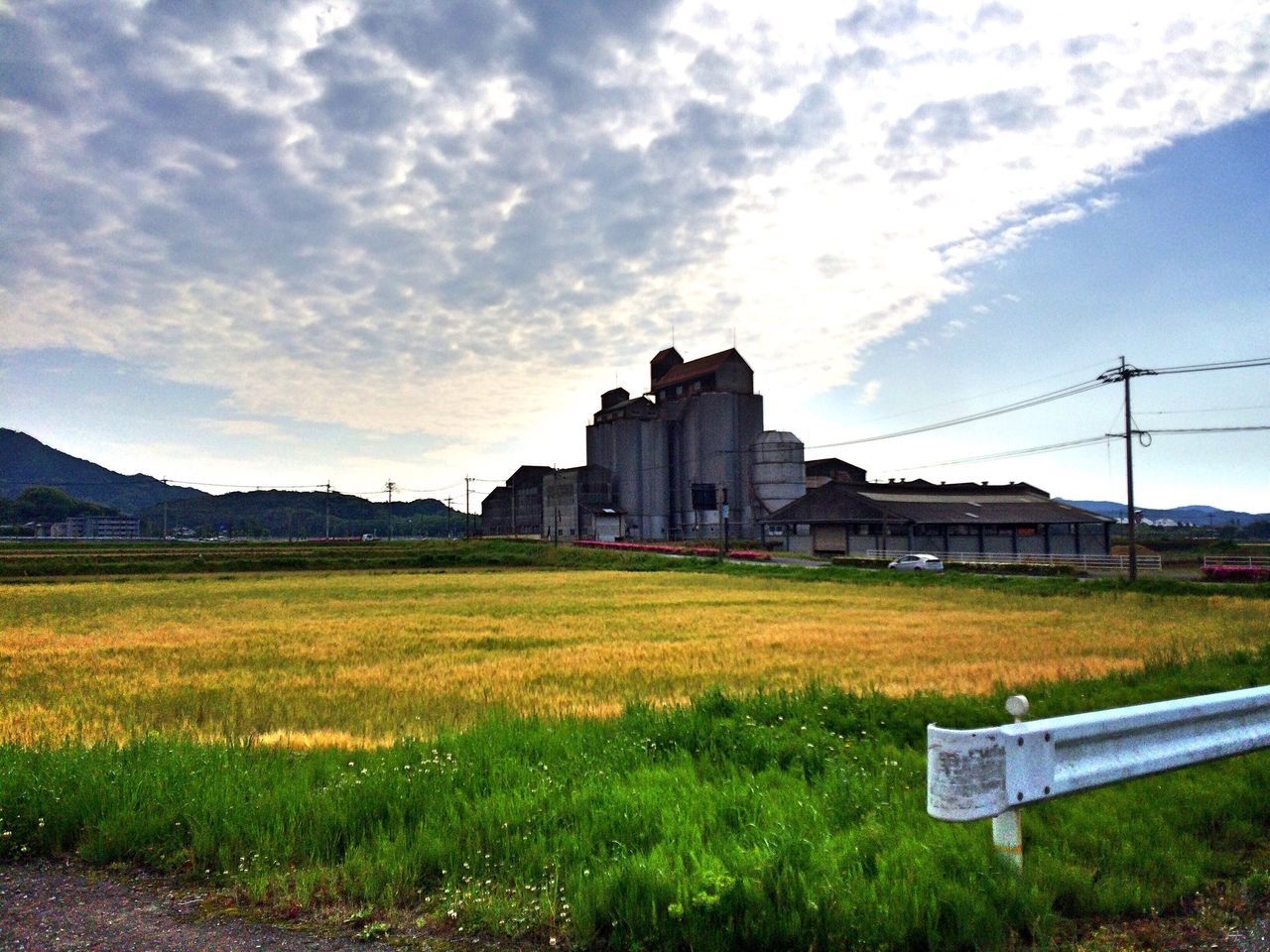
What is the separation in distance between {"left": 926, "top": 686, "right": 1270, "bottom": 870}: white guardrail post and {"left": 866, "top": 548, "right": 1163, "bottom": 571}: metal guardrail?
51526 mm

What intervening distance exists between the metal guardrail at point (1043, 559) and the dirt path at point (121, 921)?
54587mm

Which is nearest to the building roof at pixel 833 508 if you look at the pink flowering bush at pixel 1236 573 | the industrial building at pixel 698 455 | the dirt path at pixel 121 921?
the industrial building at pixel 698 455

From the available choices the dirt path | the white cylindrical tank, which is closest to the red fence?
the white cylindrical tank

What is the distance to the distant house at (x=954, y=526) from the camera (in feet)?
228

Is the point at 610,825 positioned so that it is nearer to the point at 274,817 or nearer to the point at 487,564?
the point at 274,817

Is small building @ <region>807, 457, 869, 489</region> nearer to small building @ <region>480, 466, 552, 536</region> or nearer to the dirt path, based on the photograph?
small building @ <region>480, 466, 552, 536</region>

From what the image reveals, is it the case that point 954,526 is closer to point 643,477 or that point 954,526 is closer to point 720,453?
point 720,453

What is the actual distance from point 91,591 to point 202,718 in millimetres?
37459

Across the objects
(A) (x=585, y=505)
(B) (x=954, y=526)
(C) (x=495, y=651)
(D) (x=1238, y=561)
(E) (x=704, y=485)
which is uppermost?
(E) (x=704, y=485)

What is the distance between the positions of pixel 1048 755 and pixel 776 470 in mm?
95130

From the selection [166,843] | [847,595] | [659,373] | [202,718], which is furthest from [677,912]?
[659,373]

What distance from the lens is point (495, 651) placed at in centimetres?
1869

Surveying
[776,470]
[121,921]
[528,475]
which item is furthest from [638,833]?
[528,475]

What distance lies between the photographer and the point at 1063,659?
52.7ft
